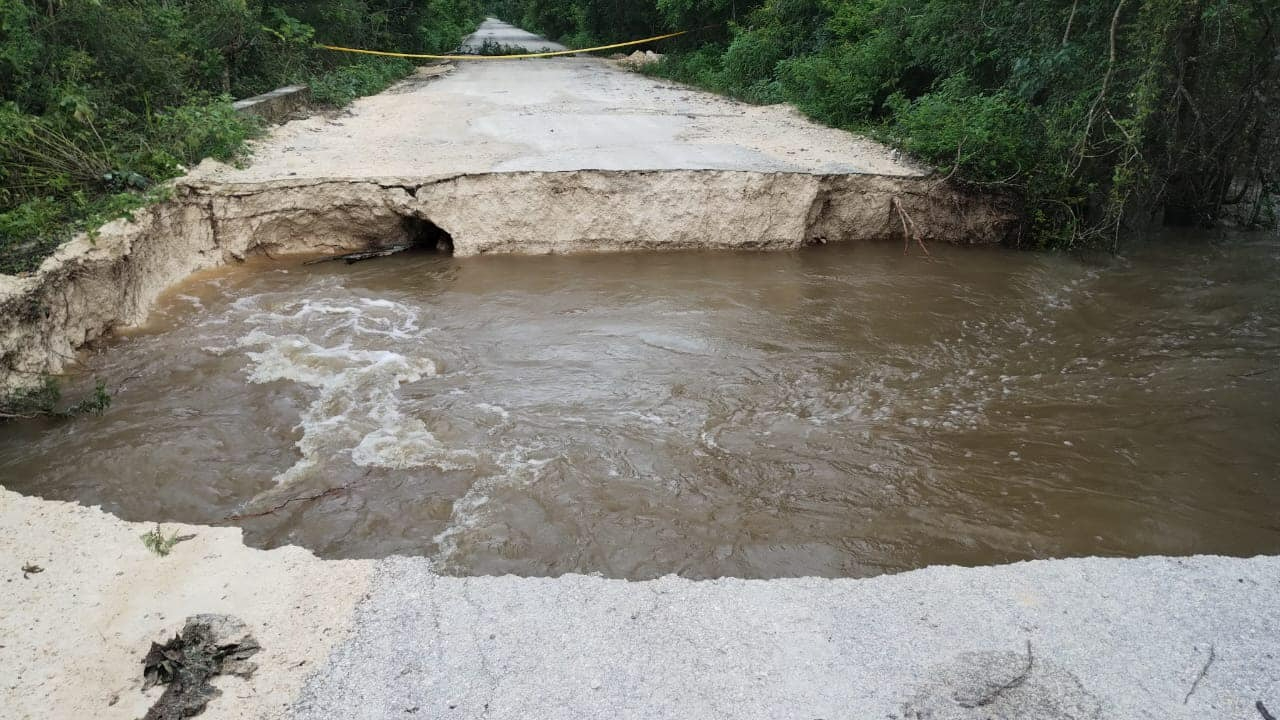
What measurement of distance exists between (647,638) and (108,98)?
8.06 m

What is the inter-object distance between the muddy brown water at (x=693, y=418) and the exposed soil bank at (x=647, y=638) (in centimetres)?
35

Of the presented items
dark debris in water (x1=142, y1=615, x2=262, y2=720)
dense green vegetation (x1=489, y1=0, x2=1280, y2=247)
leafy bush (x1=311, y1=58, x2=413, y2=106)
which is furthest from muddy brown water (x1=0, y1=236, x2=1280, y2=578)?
leafy bush (x1=311, y1=58, x2=413, y2=106)

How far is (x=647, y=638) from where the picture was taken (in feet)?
10.3

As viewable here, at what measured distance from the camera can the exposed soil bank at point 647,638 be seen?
2832 mm

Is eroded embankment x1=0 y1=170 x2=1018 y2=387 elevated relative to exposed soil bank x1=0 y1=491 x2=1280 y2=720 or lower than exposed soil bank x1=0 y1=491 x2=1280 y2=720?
elevated

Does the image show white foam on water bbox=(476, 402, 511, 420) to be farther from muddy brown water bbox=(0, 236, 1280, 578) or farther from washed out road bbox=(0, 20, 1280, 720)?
washed out road bbox=(0, 20, 1280, 720)

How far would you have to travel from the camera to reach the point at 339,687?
2.87m

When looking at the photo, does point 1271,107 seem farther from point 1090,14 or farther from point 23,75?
point 23,75

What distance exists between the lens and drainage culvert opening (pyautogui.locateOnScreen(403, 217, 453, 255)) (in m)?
8.45

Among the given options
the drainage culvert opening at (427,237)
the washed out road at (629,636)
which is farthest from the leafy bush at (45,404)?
the drainage culvert opening at (427,237)

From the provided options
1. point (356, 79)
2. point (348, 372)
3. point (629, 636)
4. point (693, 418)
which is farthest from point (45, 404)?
point (356, 79)

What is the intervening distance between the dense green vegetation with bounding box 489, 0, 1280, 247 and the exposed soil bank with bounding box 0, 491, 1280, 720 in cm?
540

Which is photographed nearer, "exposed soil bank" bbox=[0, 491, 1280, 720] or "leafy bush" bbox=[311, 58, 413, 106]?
"exposed soil bank" bbox=[0, 491, 1280, 720]

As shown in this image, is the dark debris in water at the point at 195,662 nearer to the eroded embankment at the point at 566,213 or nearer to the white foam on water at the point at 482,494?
the white foam on water at the point at 482,494
